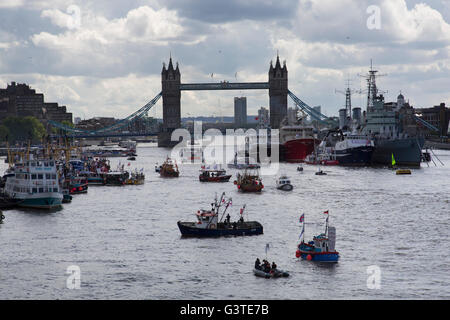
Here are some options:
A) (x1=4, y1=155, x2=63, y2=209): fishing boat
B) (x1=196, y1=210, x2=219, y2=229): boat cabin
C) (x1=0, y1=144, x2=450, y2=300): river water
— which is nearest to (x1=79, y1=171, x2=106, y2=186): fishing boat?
(x1=0, y1=144, x2=450, y2=300): river water

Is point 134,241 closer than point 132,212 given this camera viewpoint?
Yes

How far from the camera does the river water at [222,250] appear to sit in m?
44.3

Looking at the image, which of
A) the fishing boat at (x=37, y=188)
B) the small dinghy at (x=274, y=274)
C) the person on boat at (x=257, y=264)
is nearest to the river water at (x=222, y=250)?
the small dinghy at (x=274, y=274)

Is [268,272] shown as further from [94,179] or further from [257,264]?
[94,179]

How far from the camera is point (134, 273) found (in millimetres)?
48312

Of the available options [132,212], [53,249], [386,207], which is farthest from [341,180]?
[53,249]

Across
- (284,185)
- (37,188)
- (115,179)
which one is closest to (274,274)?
(37,188)

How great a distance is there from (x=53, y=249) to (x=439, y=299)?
93.2 ft

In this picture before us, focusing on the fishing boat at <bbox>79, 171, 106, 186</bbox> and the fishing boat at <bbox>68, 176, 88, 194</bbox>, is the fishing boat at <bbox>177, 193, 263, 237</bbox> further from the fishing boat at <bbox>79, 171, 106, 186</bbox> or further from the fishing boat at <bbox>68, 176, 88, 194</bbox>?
the fishing boat at <bbox>79, 171, 106, 186</bbox>

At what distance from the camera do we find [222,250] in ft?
181

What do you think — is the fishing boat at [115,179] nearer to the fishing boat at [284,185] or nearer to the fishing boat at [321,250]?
the fishing boat at [284,185]

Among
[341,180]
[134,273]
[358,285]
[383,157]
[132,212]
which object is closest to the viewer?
[358,285]

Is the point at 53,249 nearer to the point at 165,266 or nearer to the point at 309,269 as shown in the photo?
the point at 165,266
